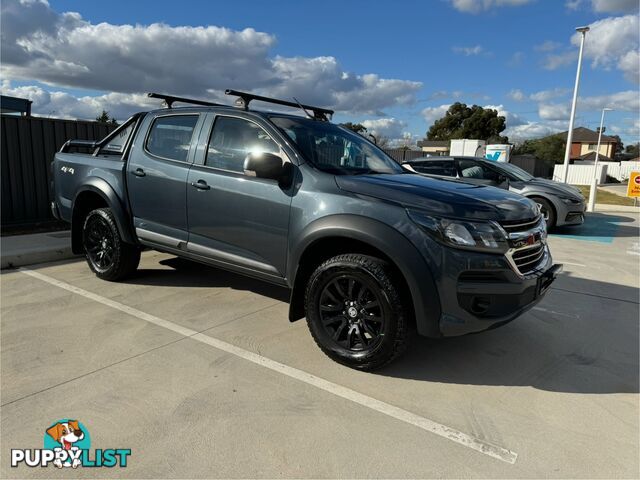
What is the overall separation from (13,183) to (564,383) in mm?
8483

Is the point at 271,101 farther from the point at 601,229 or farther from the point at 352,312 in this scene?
the point at 601,229

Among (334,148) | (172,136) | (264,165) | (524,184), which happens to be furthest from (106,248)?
(524,184)

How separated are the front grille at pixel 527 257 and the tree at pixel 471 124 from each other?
176 ft

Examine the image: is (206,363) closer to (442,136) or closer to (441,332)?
(441,332)

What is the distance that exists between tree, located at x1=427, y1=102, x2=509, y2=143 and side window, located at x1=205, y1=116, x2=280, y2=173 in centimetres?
5378

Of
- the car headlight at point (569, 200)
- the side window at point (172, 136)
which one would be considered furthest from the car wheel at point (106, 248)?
the car headlight at point (569, 200)

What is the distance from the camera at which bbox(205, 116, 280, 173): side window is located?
3912 millimetres

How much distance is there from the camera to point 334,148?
415 cm

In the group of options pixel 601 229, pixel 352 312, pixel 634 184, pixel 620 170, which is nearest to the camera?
pixel 352 312

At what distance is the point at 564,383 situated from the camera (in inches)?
129

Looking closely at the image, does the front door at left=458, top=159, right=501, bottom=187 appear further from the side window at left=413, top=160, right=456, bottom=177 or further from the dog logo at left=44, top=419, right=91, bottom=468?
the dog logo at left=44, top=419, right=91, bottom=468

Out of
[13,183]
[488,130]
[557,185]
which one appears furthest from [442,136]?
[13,183]

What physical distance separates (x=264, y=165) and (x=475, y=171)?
7.68 m

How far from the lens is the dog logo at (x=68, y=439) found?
7.75ft
